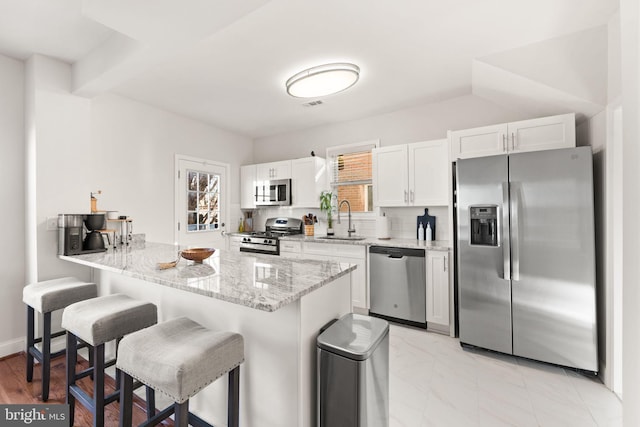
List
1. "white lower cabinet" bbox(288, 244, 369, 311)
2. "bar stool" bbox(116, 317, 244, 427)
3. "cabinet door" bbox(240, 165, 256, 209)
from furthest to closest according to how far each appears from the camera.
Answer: "cabinet door" bbox(240, 165, 256, 209)
"white lower cabinet" bbox(288, 244, 369, 311)
"bar stool" bbox(116, 317, 244, 427)

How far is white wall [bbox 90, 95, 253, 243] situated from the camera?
317cm

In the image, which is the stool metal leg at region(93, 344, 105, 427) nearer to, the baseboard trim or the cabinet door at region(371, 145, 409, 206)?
the baseboard trim

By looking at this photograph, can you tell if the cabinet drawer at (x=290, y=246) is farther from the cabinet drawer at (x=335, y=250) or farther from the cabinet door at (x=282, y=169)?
the cabinet door at (x=282, y=169)

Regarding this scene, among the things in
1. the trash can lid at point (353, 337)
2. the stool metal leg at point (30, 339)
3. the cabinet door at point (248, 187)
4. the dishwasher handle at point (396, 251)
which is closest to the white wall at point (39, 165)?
the stool metal leg at point (30, 339)

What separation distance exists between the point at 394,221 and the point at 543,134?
1.84 metres

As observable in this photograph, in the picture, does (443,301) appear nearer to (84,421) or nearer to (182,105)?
(84,421)

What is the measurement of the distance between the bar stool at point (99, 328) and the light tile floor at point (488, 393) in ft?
5.45

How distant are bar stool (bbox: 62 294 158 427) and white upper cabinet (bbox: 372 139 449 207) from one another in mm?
2808

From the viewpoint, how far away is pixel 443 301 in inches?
117

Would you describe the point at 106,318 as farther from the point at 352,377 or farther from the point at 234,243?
the point at 234,243

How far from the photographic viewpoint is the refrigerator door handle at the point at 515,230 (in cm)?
242

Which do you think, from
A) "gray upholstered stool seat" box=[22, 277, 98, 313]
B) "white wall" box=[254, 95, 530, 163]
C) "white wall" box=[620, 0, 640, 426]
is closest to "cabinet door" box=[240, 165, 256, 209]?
"white wall" box=[254, 95, 530, 163]

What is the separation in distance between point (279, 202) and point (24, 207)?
2.81 meters

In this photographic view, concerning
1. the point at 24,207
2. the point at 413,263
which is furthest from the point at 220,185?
the point at 413,263
